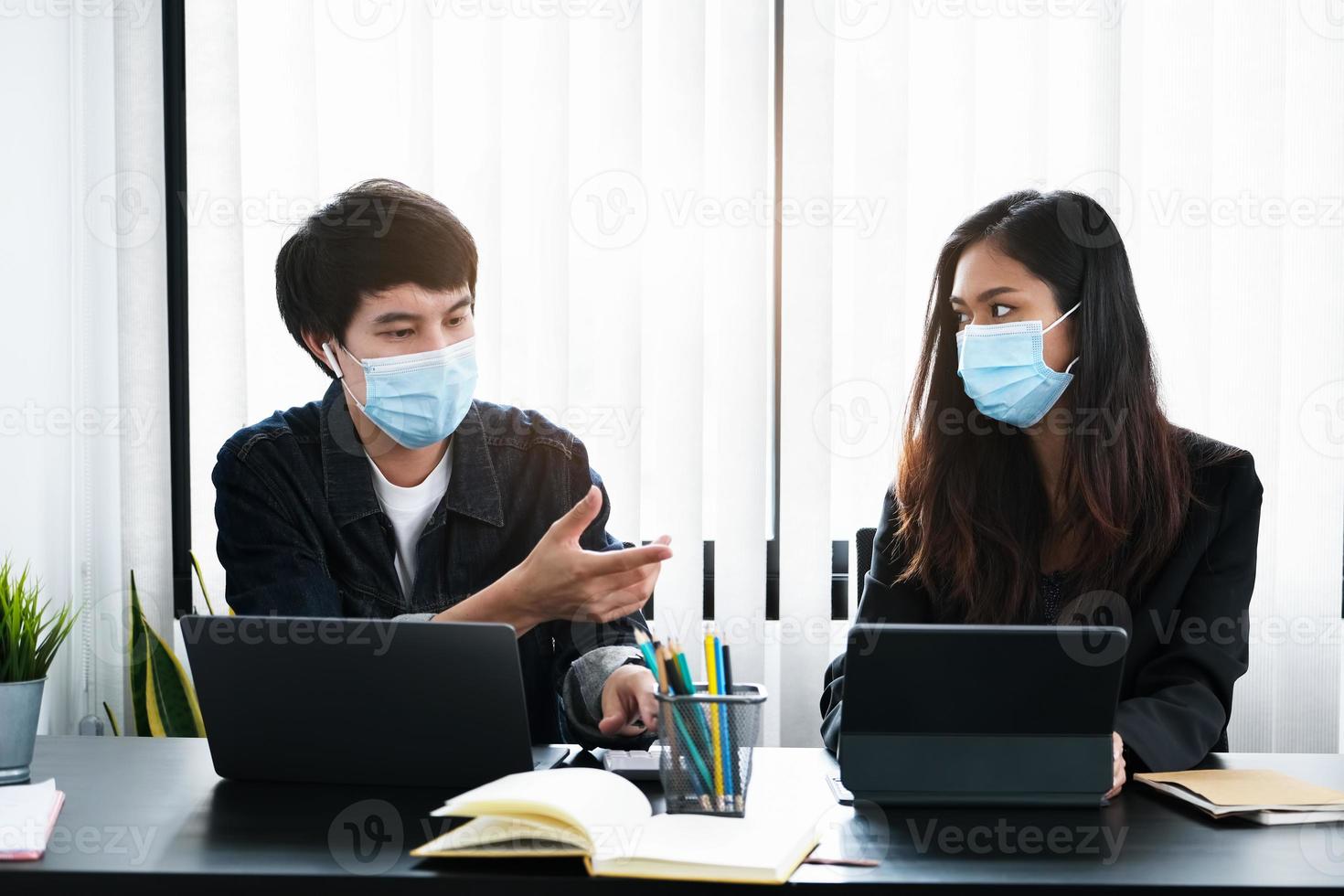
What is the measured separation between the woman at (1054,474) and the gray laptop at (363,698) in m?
0.57

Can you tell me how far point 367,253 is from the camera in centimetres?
153

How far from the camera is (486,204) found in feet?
7.58

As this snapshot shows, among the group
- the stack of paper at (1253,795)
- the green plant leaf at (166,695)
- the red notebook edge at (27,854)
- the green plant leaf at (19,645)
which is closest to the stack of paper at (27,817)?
the red notebook edge at (27,854)

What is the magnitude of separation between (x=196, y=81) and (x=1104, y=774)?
230 cm

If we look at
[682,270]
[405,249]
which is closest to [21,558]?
[405,249]

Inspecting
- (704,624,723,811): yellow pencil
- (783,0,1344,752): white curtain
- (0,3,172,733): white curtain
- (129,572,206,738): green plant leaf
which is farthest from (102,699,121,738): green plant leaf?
(704,624,723,811): yellow pencil

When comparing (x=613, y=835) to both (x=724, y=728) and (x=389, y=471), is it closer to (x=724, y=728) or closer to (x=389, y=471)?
(x=724, y=728)

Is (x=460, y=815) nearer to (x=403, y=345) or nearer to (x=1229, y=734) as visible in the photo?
(x=403, y=345)

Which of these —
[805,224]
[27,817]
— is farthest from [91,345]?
[27,817]

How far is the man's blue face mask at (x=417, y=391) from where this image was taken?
1546 mm

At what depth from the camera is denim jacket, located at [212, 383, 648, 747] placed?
149cm

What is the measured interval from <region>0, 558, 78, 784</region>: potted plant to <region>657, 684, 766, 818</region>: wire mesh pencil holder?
2.22 feet

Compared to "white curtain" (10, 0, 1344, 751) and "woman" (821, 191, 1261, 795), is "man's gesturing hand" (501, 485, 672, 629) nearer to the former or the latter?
"woman" (821, 191, 1261, 795)

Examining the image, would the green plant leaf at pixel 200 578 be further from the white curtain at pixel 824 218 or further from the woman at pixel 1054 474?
A: the woman at pixel 1054 474
